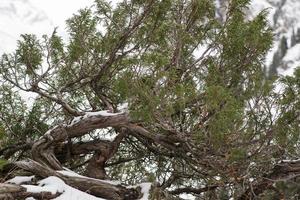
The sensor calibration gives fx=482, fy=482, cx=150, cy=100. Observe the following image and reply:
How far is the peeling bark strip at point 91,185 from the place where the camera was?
6.44m

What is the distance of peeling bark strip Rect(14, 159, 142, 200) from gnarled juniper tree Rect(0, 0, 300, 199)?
0.05ft

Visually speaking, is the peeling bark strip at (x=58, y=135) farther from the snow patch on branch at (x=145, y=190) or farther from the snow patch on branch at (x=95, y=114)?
the snow patch on branch at (x=145, y=190)

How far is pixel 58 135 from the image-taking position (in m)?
7.00

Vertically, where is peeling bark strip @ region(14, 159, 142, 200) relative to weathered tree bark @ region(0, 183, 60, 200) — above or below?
above

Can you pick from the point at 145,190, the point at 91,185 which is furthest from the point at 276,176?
the point at 91,185

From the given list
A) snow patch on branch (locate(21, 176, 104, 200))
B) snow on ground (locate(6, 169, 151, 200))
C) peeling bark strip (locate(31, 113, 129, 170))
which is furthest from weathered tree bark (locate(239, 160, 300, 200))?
peeling bark strip (locate(31, 113, 129, 170))

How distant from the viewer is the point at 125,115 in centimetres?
637

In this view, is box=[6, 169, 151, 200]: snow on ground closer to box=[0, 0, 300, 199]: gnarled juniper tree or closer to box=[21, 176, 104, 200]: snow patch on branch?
box=[21, 176, 104, 200]: snow patch on branch

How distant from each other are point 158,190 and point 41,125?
9.06ft

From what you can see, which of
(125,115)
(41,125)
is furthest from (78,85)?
(125,115)

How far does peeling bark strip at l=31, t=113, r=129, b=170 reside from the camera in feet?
22.0

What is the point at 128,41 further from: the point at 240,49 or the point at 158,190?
the point at 158,190

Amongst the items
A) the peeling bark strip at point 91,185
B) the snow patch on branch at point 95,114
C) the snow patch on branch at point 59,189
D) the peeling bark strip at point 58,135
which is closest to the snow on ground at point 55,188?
the snow patch on branch at point 59,189

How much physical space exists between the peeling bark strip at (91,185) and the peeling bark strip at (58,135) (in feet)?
1.40
